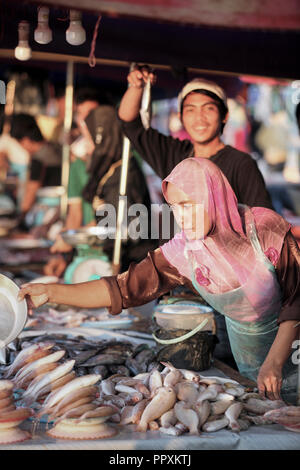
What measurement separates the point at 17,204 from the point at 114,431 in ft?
33.2

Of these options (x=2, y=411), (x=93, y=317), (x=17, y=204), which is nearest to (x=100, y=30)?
(x=93, y=317)

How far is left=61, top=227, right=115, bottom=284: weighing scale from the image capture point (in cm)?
462

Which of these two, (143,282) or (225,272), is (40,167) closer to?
(143,282)

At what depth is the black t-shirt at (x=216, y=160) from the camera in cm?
323

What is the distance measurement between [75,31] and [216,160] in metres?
0.87

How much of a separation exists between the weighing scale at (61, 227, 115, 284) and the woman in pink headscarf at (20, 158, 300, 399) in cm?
195

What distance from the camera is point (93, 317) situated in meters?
3.97

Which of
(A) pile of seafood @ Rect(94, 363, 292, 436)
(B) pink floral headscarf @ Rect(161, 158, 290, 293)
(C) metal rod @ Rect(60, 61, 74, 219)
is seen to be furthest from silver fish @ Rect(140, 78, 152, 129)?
(C) metal rod @ Rect(60, 61, 74, 219)

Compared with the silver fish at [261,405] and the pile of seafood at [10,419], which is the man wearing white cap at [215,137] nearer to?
the silver fish at [261,405]

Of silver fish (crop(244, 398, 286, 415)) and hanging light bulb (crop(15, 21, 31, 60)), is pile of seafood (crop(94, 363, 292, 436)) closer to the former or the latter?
silver fish (crop(244, 398, 286, 415))

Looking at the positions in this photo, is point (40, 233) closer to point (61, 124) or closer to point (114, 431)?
point (61, 124)

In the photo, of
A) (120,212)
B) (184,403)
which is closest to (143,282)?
(184,403)

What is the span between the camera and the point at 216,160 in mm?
3318

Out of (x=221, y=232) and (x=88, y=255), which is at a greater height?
(x=221, y=232)
